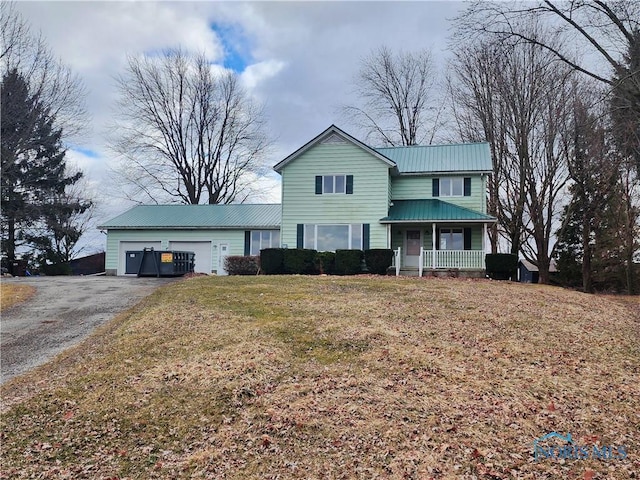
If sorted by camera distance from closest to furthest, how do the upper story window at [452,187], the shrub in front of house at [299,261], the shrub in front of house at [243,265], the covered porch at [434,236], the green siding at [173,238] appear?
the covered porch at [434,236], the shrub in front of house at [299,261], the shrub in front of house at [243,265], the upper story window at [452,187], the green siding at [173,238]

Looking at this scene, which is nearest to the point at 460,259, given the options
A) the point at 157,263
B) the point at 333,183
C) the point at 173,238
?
the point at 333,183

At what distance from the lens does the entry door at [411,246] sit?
21.1 meters

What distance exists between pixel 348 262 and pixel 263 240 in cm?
645

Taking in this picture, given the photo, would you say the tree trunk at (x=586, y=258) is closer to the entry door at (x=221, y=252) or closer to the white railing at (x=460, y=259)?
the white railing at (x=460, y=259)

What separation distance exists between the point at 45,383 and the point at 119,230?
2002 centimetres

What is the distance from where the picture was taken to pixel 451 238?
20.9 m

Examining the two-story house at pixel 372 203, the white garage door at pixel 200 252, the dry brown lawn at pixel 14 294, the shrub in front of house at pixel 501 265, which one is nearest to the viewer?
the dry brown lawn at pixel 14 294

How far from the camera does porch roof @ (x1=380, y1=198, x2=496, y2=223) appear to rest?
19.3 meters

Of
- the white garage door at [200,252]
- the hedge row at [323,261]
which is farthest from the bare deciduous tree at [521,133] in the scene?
the white garage door at [200,252]

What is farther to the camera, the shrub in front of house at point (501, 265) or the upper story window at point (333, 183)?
the upper story window at point (333, 183)

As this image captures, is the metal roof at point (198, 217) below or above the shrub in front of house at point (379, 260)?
above

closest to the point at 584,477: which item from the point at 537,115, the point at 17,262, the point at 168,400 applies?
the point at 168,400

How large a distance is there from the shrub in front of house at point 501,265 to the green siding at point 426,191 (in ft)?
10.0

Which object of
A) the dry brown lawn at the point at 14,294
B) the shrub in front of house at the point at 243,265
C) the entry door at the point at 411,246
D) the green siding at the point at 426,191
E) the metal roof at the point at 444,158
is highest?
the metal roof at the point at 444,158
